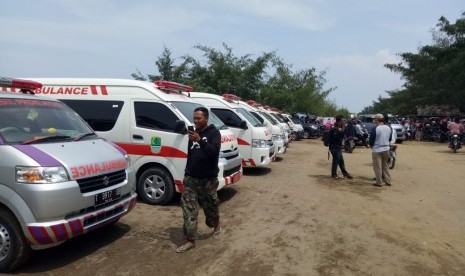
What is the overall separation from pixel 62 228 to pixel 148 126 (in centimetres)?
345

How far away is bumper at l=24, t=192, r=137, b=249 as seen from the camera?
177 inches

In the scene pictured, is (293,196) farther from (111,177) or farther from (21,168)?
(21,168)

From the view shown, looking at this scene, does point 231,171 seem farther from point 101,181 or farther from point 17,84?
point 17,84

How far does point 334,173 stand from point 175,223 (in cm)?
620

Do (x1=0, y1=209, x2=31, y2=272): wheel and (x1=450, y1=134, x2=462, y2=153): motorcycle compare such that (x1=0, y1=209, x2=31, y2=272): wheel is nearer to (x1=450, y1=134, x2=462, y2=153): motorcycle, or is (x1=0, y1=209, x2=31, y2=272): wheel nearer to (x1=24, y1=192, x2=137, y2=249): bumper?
(x1=24, y1=192, x2=137, y2=249): bumper

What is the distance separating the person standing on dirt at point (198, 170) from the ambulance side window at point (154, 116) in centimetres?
223

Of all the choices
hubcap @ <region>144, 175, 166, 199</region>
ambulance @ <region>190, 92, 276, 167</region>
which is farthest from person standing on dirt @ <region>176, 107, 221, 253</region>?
ambulance @ <region>190, 92, 276, 167</region>

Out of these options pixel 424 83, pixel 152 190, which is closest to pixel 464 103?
pixel 424 83

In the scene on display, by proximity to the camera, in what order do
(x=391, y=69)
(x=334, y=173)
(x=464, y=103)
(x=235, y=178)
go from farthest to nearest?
1. (x=391, y=69)
2. (x=464, y=103)
3. (x=334, y=173)
4. (x=235, y=178)

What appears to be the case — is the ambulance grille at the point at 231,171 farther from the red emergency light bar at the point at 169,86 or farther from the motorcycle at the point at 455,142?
the motorcycle at the point at 455,142

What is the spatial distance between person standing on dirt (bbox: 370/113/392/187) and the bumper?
7.22 metres

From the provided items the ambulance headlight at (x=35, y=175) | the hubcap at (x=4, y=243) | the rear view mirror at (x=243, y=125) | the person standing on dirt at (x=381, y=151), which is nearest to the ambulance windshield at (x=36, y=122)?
the ambulance headlight at (x=35, y=175)

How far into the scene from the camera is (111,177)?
17.5 ft

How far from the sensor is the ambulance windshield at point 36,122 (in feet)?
16.5
